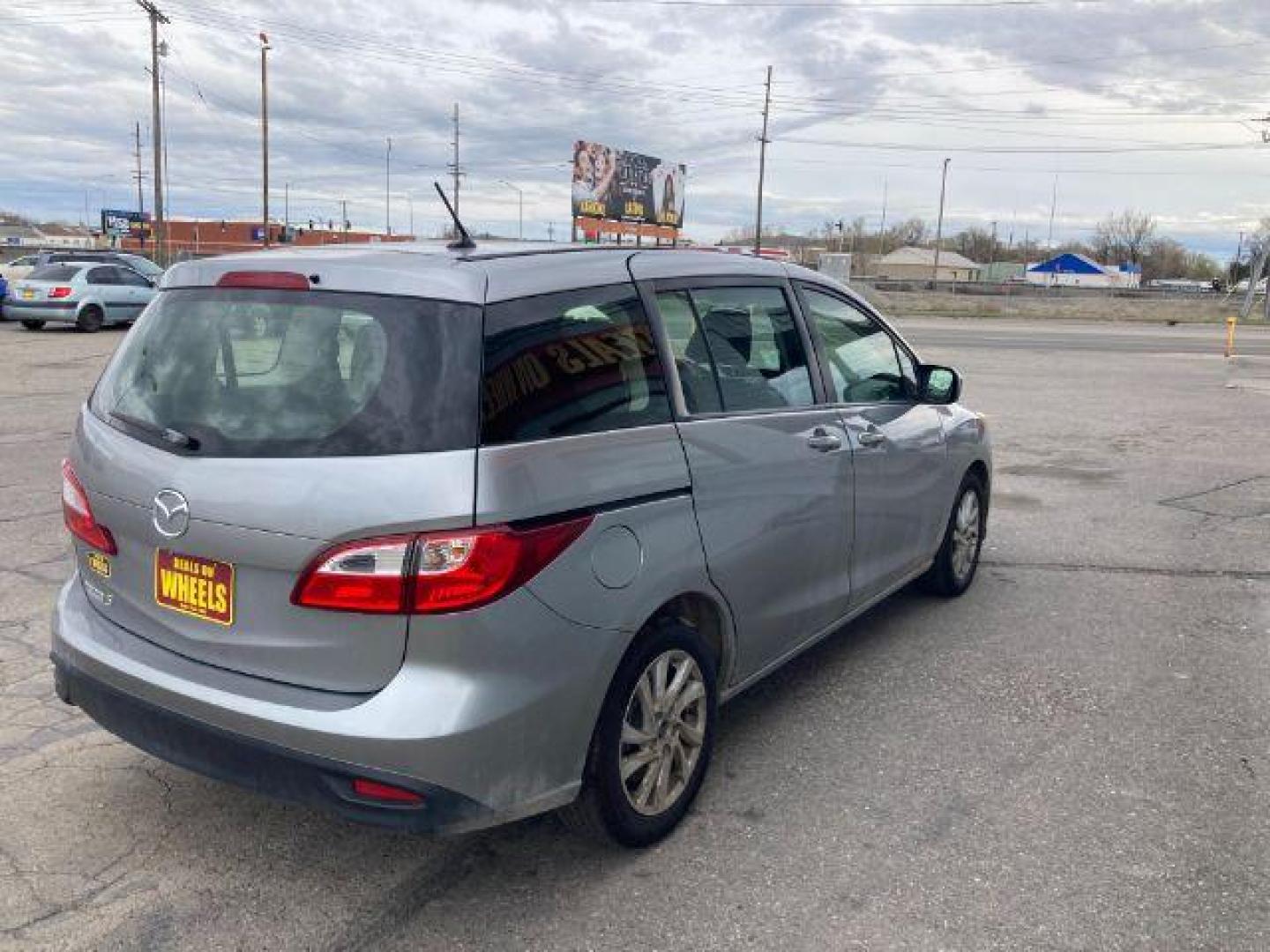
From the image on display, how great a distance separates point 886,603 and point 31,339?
1944 cm

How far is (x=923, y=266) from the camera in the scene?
13375 centimetres

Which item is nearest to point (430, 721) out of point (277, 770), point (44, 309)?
point (277, 770)

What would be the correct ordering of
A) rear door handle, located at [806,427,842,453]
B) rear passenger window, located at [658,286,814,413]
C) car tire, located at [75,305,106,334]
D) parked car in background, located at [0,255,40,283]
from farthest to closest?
parked car in background, located at [0,255,40,283] < car tire, located at [75,305,106,334] < rear door handle, located at [806,427,842,453] < rear passenger window, located at [658,286,814,413]

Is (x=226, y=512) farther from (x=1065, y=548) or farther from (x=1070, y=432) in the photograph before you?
(x=1070, y=432)

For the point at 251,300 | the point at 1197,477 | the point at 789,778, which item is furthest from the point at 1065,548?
the point at 251,300

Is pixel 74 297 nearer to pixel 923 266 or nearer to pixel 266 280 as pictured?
pixel 266 280

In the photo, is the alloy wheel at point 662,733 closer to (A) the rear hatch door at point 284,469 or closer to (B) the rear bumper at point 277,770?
(B) the rear bumper at point 277,770

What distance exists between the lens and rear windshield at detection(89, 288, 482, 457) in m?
2.63

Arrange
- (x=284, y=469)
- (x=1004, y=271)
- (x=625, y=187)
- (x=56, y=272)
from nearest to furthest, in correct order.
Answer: (x=284, y=469) < (x=56, y=272) < (x=625, y=187) < (x=1004, y=271)

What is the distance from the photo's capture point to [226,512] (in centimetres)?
268

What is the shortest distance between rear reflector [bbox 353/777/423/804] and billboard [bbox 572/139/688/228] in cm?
5021

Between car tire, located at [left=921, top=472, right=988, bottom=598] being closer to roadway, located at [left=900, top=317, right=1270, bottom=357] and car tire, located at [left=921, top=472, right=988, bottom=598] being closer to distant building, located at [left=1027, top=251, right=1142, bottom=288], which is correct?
roadway, located at [left=900, top=317, right=1270, bottom=357]

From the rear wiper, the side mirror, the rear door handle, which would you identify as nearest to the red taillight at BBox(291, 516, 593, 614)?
the rear wiper

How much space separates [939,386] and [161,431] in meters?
3.54
